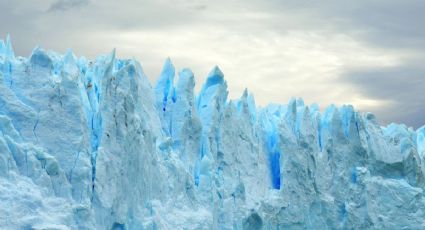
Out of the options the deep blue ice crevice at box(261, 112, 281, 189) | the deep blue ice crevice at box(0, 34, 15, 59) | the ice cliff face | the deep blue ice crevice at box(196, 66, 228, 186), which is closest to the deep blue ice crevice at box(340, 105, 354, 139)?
the ice cliff face

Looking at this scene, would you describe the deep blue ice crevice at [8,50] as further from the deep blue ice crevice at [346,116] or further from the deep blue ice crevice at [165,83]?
the deep blue ice crevice at [346,116]

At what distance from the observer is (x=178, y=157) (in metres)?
22.4

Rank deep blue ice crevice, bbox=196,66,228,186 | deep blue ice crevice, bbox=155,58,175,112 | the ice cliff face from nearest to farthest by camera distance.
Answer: the ice cliff face < deep blue ice crevice, bbox=155,58,175,112 < deep blue ice crevice, bbox=196,66,228,186

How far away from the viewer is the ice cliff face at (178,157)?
18.0 metres

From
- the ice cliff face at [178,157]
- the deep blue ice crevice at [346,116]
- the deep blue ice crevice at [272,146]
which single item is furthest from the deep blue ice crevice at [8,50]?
the deep blue ice crevice at [346,116]

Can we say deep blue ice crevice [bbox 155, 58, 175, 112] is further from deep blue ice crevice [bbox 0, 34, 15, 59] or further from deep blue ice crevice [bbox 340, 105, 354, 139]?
deep blue ice crevice [bbox 340, 105, 354, 139]

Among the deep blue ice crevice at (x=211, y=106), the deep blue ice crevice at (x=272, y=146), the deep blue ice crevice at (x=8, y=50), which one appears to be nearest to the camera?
the deep blue ice crevice at (x=8, y=50)

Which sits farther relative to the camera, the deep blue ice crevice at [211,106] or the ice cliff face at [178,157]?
the deep blue ice crevice at [211,106]

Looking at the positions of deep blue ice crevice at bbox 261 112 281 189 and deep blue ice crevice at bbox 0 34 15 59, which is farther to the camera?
deep blue ice crevice at bbox 261 112 281 189

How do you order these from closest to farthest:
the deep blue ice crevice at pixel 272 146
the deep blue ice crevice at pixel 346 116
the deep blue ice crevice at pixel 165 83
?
the deep blue ice crevice at pixel 165 83, the deep blue ice crevice at pixel 272 146, the deep blue ice crevice at pixel 346 116

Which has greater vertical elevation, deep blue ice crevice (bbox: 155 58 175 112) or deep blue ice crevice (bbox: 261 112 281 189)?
deep blue ice crevice (bbox: 155 58 175 112)

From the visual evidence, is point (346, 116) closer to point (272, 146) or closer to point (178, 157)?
point (272, 146)

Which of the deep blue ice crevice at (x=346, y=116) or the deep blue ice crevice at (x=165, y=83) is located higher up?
the deep blue ice crevice at (x=165, y=83)

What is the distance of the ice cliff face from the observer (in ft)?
59.0
